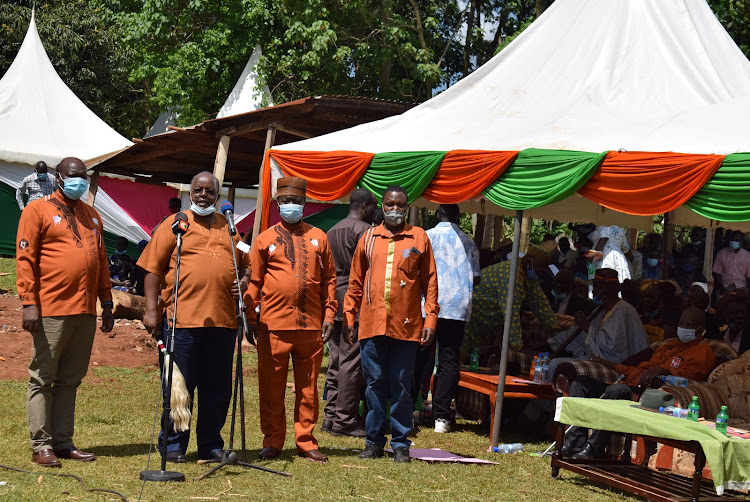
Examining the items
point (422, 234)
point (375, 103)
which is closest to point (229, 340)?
point (422, 234)

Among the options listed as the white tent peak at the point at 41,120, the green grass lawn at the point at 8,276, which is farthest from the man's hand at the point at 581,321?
the white tent peak at the point at 41,120

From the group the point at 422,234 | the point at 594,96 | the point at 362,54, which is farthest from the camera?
the point at 362,54

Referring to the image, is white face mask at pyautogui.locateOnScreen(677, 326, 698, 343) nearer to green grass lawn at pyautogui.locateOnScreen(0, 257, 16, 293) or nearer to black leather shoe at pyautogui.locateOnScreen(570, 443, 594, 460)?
black leather shoe at pyautogui.locateOnScreen(570, 443, 594, 460)

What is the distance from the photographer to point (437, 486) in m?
6.72

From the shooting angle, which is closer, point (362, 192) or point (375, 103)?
point (362, 192)

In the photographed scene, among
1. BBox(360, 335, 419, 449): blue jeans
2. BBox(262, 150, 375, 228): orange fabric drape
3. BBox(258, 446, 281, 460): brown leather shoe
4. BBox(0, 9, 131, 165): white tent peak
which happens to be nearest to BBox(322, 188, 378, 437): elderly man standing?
BBox(262, 150, 375, 228): orange fabric drape

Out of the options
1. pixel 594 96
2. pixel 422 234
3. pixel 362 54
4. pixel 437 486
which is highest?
pixel 362 54

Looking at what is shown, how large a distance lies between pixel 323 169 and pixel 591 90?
2.79 meters

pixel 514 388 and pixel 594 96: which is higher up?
pixel 594 96

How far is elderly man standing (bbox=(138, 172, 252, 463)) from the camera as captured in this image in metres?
6.70

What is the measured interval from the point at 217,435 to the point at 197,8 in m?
17.4

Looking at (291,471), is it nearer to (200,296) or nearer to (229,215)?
(200,296)

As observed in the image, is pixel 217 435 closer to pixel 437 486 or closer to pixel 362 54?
pixel 437 486

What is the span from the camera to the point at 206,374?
22.7 ft
